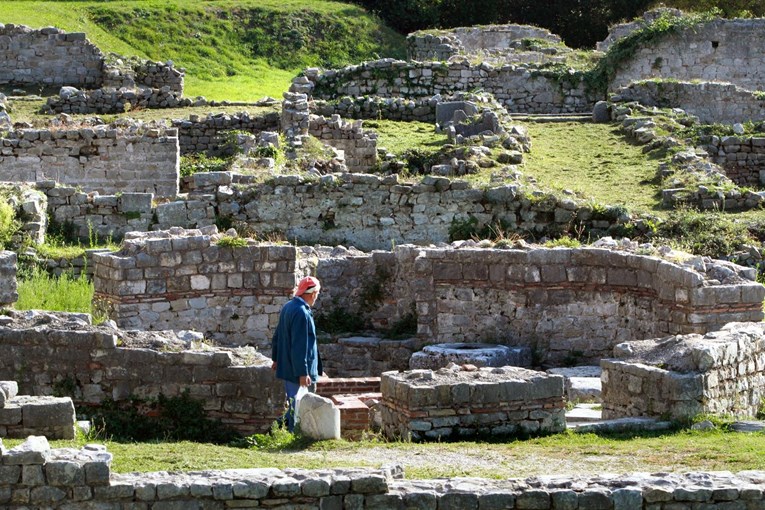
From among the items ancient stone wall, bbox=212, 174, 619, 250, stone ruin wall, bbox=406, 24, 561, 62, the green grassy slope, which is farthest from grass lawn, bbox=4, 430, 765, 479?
stone ruin wall, bbox=406, 24, 561, 62

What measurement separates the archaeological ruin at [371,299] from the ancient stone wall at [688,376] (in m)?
0.03

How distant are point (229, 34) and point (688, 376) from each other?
31.2 m

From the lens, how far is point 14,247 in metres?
23.8

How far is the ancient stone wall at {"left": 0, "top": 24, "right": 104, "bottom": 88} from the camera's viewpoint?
39.7m

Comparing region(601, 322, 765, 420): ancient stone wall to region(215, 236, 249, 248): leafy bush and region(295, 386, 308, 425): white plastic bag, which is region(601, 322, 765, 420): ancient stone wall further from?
region(215, 236, 249, 248): leafy bush

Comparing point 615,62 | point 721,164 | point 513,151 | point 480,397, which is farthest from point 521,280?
point 615,62

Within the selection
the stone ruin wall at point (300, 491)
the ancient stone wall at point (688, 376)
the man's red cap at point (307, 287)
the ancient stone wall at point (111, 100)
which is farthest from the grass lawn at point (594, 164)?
the stone ruin wall at point (300, 491)

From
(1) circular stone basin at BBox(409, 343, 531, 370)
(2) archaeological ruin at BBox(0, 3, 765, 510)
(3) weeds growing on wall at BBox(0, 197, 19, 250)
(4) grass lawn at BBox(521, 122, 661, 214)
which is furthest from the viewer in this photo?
(4) grass lawn at BBox(521, 122, 661, 214)

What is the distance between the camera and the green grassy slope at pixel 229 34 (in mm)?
43406

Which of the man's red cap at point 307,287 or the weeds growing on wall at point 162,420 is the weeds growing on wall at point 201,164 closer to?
the man's red cap at point 307,287

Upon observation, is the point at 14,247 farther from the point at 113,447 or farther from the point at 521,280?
the point at 113,447

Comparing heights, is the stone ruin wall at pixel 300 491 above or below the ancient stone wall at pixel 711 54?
below

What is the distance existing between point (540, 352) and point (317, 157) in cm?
912

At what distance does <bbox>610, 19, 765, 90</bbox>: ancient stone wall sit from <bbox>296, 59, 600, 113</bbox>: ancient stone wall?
2.48 m
